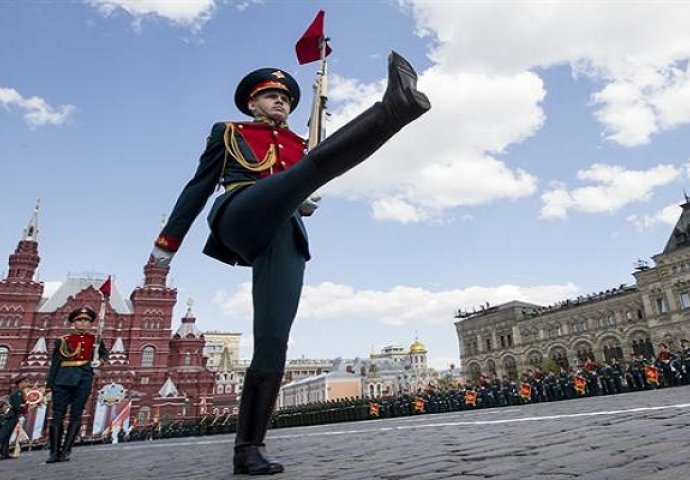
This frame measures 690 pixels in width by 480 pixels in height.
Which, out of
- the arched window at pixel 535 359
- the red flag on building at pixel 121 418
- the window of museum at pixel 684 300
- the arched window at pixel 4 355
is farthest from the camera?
the arched window at pixel 535 359

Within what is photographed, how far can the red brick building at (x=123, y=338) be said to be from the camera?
43156mm

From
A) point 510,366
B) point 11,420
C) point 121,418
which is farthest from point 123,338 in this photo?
point 510,366

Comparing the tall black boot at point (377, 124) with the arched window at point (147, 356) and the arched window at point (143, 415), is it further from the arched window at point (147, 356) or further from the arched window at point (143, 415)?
the arched window at point (147, 356)

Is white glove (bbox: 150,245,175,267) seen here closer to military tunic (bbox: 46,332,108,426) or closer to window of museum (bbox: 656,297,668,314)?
military tunic (bbox: 46,332,108,426)

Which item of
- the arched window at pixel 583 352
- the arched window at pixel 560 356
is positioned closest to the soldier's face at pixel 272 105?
the arched window at pixel 583 352

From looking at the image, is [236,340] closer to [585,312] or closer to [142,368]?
[142,368]

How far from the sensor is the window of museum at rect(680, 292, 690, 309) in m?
40.4

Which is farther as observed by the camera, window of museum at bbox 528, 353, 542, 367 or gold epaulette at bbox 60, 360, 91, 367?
window of museum at bbox 528, 353, 542, 367

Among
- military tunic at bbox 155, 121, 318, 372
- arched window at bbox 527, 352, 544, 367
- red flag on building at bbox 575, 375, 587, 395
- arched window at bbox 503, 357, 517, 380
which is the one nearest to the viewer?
military tunic at bbox 155, 121, 318, 372

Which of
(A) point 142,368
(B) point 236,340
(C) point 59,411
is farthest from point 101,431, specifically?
(B) point 236,340

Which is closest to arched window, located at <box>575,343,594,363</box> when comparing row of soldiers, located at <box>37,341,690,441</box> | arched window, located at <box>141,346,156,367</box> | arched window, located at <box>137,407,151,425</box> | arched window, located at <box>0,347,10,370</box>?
row of soldiers, located at <box>37,341,690,441</box>

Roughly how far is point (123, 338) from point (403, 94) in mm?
51696

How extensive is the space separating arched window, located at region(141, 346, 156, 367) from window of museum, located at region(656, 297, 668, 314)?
47479 mm

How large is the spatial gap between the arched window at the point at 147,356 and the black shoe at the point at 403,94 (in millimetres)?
50681
